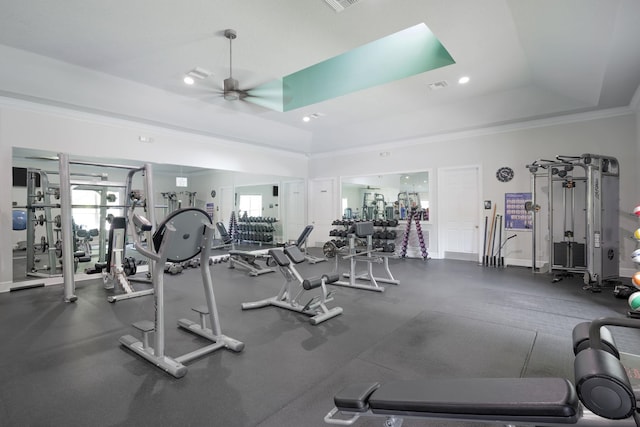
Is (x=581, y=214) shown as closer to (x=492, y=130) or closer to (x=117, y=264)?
(x=492, y=130)

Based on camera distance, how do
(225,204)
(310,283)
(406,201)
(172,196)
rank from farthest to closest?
1. (406,201)
2. (225,204)
3. (172,196)
4. (310,283)

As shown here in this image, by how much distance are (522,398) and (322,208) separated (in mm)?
8741

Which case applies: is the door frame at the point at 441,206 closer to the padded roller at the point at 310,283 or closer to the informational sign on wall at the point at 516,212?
the informational sign on wall at the point at 516,212

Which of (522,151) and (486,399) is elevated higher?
(522,151)

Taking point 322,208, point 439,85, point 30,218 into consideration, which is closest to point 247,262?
point 30,218

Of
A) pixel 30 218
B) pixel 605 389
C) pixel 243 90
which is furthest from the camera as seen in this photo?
pixel 243 90

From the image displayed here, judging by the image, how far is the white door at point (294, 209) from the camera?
9.59 m

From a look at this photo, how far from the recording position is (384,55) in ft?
15.9

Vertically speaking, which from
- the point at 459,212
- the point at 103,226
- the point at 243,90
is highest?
the point at 243,90

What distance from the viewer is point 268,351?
104 inches

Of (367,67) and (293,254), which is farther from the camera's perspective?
(367,67)

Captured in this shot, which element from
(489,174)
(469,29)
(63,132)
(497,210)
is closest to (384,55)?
(469,29)

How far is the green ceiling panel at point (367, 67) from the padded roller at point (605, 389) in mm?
4469

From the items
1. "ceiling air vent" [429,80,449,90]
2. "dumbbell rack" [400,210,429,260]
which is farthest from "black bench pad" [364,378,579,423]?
"dumbbell rack" [400,210,429,260]
